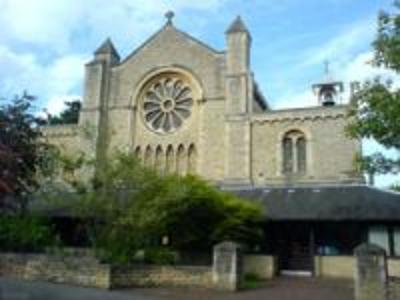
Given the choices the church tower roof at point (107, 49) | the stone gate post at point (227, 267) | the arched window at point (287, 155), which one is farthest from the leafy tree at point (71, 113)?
the stone gate post at point (227, 267)

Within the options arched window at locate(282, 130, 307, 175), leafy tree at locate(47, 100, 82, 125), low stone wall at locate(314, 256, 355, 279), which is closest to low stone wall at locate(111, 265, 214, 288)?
low stone wall at locate(314, 256, 355, 279)

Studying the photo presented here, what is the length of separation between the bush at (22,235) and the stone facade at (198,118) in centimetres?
685

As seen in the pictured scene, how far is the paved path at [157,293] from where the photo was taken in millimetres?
15766

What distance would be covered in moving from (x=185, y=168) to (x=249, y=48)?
8205 millimetres

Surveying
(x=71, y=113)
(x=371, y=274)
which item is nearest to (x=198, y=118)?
(x=371, y=274)

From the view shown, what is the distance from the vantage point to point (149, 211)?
21047 millimetres

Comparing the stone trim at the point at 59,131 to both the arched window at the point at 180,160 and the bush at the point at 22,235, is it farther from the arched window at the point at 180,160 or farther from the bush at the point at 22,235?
the bush at the point at 22,235

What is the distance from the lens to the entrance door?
88.4ft

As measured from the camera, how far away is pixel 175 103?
35.4m

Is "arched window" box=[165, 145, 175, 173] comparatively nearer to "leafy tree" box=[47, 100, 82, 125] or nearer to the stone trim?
the stone trim

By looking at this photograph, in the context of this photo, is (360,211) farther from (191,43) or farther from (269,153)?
(191,43)

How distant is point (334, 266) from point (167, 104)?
1505cm

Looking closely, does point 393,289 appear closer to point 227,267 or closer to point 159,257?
point 227,267

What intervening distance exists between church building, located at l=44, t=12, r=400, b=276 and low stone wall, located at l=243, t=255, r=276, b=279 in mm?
891
